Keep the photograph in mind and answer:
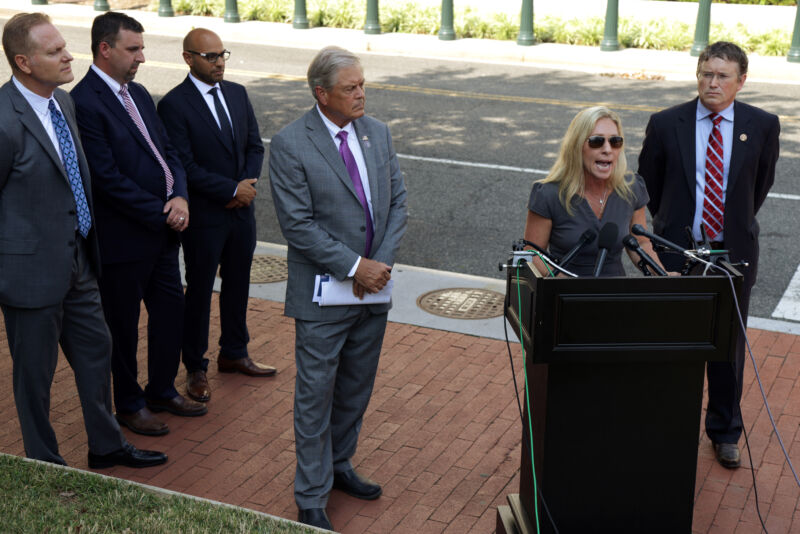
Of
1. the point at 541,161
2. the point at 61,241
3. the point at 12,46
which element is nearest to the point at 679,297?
the point at 61,241

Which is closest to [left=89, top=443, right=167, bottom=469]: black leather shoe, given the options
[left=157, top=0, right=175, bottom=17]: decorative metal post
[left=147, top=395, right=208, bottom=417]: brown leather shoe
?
[left=147, top=395, right=208, bottom=417]: brown leather shoe

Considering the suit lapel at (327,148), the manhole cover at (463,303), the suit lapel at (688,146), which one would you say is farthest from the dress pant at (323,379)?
the manhole cover at (463,303)

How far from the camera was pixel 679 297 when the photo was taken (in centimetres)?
396

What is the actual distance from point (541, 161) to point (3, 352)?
22.6 ft

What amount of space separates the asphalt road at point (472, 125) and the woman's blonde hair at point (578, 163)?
3.51 metres

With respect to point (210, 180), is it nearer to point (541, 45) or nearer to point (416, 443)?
point (416, 443)

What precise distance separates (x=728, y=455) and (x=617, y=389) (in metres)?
1.73

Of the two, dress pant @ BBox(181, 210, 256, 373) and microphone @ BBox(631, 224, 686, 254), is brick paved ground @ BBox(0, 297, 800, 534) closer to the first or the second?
dress pant @ BBox(181, 210, 256, 373)

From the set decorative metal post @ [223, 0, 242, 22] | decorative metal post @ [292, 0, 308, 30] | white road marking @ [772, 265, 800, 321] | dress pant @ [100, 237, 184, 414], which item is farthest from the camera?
decorative metal post @ [223, 0, 242, 22]

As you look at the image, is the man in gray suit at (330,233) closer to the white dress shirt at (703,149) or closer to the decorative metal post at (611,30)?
the white dress shirt at (703,149)

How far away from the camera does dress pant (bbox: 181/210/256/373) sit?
6262 millimetres

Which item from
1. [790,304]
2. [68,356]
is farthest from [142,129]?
[790,304]

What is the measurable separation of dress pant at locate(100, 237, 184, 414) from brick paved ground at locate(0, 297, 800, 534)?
26 cm

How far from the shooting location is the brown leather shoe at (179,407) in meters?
6.14
